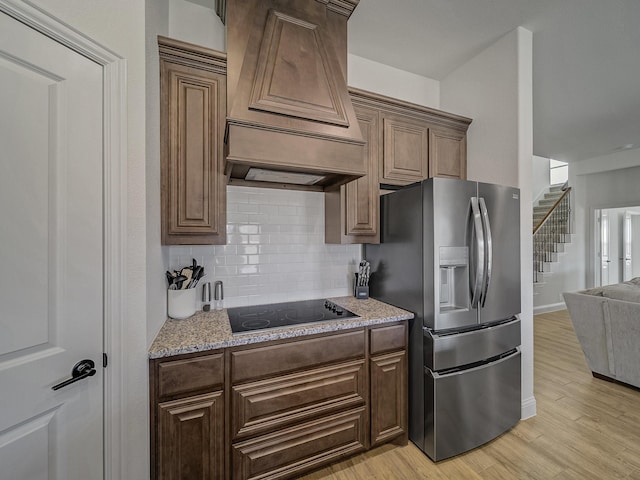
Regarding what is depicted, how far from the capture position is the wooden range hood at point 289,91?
1444mm

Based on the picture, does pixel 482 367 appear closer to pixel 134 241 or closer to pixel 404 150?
pixel 404 150

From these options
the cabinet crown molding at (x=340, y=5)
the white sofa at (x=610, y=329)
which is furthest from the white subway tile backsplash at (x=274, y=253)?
the white sofa at (x=610, y=329)

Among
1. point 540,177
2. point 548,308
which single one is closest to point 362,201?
point 548,308

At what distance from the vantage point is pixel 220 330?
1537 mm

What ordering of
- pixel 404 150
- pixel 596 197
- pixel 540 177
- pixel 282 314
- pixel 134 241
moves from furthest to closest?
pixel 540 177, pixel 596 197, pixel 404 150, pixel 282 314, pixel 134 241

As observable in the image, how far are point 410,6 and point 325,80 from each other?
38.8 inches

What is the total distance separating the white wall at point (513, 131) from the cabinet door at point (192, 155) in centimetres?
218

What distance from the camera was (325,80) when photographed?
5.53 feet

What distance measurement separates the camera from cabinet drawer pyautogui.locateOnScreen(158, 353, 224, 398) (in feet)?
4.26

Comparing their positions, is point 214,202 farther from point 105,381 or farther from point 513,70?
point 513,70

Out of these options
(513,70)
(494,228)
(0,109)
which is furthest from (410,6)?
(0,109)

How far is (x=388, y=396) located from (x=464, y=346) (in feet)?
1.99

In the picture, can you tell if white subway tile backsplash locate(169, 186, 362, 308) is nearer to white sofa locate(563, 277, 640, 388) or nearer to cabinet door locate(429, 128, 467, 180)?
cabinet door locate(429, 128, 467, 180)

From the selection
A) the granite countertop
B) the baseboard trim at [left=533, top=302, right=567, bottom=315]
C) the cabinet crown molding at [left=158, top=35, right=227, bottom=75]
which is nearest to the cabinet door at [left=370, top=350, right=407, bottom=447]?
the granite countertop
